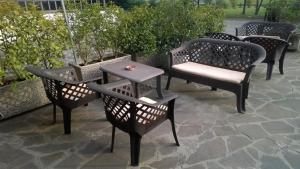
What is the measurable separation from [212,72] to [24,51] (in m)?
2.75

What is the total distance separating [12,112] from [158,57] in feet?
10.2

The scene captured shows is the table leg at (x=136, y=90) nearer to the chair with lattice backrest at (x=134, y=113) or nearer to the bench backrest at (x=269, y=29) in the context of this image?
the chair with lattice backrest at (x=134, y=113)

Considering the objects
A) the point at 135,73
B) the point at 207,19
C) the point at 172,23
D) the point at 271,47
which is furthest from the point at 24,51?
the point at 271,47

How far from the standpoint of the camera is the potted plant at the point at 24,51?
11.7 ft

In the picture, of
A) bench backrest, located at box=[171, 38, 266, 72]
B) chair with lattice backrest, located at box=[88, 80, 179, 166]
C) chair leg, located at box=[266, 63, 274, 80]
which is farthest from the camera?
chair leg, located at box=[266, 63, 274, 80]

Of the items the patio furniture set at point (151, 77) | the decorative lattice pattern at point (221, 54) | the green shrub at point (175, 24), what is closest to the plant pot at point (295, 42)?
the patio furniture set at point (151, 77)

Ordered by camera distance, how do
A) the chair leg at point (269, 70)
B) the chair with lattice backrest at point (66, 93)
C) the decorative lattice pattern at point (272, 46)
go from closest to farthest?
1. the chair with lattice backrest at point (66, 93)
2. the decorative lattice pattern at point (272, 46)
3. the chair leg at point (269, 70)

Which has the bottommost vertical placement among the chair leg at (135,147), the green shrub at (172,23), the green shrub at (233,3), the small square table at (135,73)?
the chair leg at (135,147)

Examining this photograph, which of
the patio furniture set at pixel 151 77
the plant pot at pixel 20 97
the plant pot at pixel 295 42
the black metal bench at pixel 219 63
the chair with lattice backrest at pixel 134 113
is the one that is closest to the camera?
the chair with lattice backrest at pixel 134 113

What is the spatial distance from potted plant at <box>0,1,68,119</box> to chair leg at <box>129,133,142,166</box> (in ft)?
6.51

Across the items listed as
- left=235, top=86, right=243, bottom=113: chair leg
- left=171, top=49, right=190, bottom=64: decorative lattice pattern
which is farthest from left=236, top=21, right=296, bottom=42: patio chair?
left=235, top=86, right=243, bottom=113: chair leg

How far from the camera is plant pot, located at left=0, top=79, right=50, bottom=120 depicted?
3686 mm


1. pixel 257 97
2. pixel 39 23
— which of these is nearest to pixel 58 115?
pixel 39 23

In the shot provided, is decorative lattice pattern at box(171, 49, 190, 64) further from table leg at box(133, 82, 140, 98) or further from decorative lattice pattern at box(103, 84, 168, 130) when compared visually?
decorative lattice pattern at box(103, 84, 168, 130)
